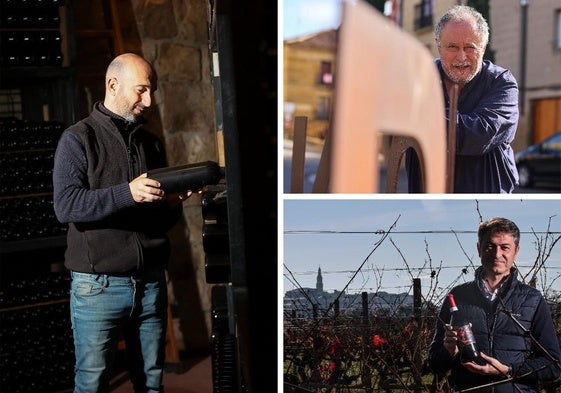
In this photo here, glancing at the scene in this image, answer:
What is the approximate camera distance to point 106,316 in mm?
2680

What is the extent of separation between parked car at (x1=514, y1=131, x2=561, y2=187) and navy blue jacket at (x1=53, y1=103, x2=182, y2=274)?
127 centimetres

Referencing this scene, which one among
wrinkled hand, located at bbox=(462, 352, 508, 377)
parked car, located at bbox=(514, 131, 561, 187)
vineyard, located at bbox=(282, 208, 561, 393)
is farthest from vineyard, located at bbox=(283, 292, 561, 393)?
parked car, located at bbox=(514, 131, 561, 187)

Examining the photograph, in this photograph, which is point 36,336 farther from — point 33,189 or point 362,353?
point 362,353

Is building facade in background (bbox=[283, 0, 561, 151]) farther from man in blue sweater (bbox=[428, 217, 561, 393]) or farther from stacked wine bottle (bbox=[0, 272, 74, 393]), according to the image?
stacked wine bottle (bbox=[0, 272, 74, 393])

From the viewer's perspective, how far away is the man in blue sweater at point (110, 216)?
2557 mm

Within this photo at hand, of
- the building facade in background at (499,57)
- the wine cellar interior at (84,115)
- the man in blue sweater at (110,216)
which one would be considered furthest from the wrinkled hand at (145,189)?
the building facade in background at (499,57)

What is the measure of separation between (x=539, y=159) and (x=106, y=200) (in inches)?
56.5

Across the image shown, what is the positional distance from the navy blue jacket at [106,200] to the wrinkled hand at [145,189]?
29mm

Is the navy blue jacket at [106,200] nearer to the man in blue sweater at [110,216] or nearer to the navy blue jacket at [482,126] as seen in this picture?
the man in blue sweater at [110,216]

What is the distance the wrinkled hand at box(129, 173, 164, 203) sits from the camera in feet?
8.17

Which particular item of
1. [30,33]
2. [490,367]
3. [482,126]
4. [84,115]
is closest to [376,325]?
[490,367]

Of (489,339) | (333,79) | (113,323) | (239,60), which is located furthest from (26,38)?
(489,339)

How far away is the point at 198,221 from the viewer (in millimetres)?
4461

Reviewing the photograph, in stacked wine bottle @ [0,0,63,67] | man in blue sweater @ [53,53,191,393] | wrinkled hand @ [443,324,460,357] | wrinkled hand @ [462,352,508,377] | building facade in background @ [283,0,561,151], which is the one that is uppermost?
stacked wine bottle @ [0,0,63,67]
